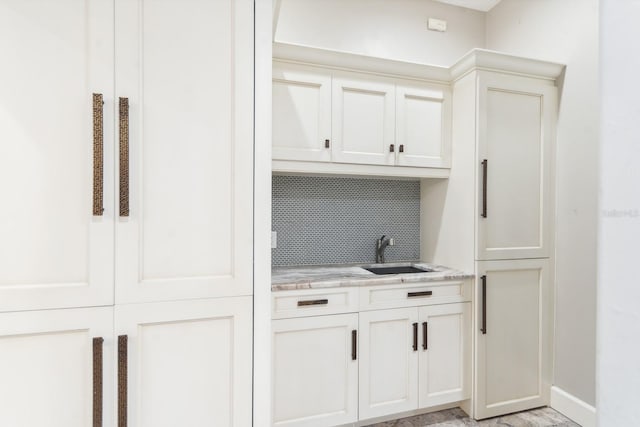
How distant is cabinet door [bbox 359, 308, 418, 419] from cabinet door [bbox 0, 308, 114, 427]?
127 centimetres

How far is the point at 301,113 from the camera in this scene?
2.13 metres

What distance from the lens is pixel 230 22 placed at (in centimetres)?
137

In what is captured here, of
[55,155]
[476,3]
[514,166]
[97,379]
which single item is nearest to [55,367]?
[97,379]

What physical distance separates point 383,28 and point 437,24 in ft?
1.49

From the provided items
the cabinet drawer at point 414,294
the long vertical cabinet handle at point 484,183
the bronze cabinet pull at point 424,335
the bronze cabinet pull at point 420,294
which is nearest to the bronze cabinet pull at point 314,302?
the cabinet drawer at point 414,294

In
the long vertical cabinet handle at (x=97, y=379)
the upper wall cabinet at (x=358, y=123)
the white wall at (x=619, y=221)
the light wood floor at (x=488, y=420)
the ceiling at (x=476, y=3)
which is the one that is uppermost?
the ceiling at (x=476, y=3)

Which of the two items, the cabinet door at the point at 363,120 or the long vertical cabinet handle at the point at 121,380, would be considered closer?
the long vertical cabinet handle at the point at 121,380

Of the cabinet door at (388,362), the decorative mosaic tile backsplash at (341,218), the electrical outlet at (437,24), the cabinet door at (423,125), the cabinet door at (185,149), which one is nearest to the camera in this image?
the cabinet door at (185,149)

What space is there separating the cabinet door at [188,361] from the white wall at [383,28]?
1.91m

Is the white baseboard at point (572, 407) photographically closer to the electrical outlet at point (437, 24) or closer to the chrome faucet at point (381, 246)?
the chrome faucet at point (381, 246)

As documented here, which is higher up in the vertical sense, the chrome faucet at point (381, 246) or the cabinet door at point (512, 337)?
the chrome faucet at point (381, 246)

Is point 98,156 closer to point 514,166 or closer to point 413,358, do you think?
point 413,358

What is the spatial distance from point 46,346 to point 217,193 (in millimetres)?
763

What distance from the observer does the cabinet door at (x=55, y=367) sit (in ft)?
3.91
